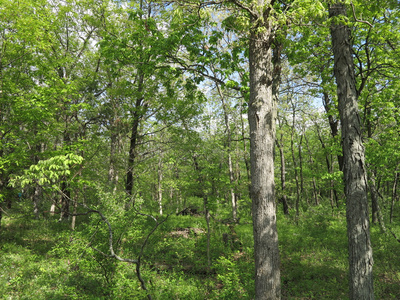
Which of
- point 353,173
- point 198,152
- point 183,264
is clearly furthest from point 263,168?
point 183,264

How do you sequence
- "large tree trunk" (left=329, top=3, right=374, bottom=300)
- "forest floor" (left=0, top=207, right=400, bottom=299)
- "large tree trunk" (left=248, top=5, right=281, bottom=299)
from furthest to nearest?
"forest floor" (left=0, top=207, right=400, bottom=299)
"large tree trunk" (left=329, top=3, right=374, bottom=300)
"large tree trunk" (left=248, top=5, right=281, bottom=299)

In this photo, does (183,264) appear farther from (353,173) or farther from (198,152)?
(353,173)

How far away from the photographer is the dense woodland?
13.7 feet

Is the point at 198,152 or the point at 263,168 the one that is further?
the point at 198,152

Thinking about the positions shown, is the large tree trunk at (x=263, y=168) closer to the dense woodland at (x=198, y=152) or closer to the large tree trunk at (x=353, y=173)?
the dense woodland at (x=198, y=152)

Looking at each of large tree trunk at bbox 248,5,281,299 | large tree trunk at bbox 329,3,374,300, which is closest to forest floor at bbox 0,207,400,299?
large tree trunk at bbox 248,5,281,299

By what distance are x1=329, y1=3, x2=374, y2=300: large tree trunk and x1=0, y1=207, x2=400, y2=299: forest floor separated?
2.71 meters

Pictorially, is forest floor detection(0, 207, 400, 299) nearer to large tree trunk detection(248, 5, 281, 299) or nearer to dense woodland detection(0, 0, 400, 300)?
dense woodland detection(0, 0, 400, 300)

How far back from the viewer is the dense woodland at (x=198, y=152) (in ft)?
13.7

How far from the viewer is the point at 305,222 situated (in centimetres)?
1441

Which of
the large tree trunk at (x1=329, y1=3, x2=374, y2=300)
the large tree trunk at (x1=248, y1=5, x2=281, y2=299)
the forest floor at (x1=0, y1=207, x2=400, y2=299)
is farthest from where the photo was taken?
the forest floor at (x1=0, y1=207, x2=400, y2=299)

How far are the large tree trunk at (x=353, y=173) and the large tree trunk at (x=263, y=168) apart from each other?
169cm

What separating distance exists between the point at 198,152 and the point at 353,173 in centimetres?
593

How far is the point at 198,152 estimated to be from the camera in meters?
9.70
